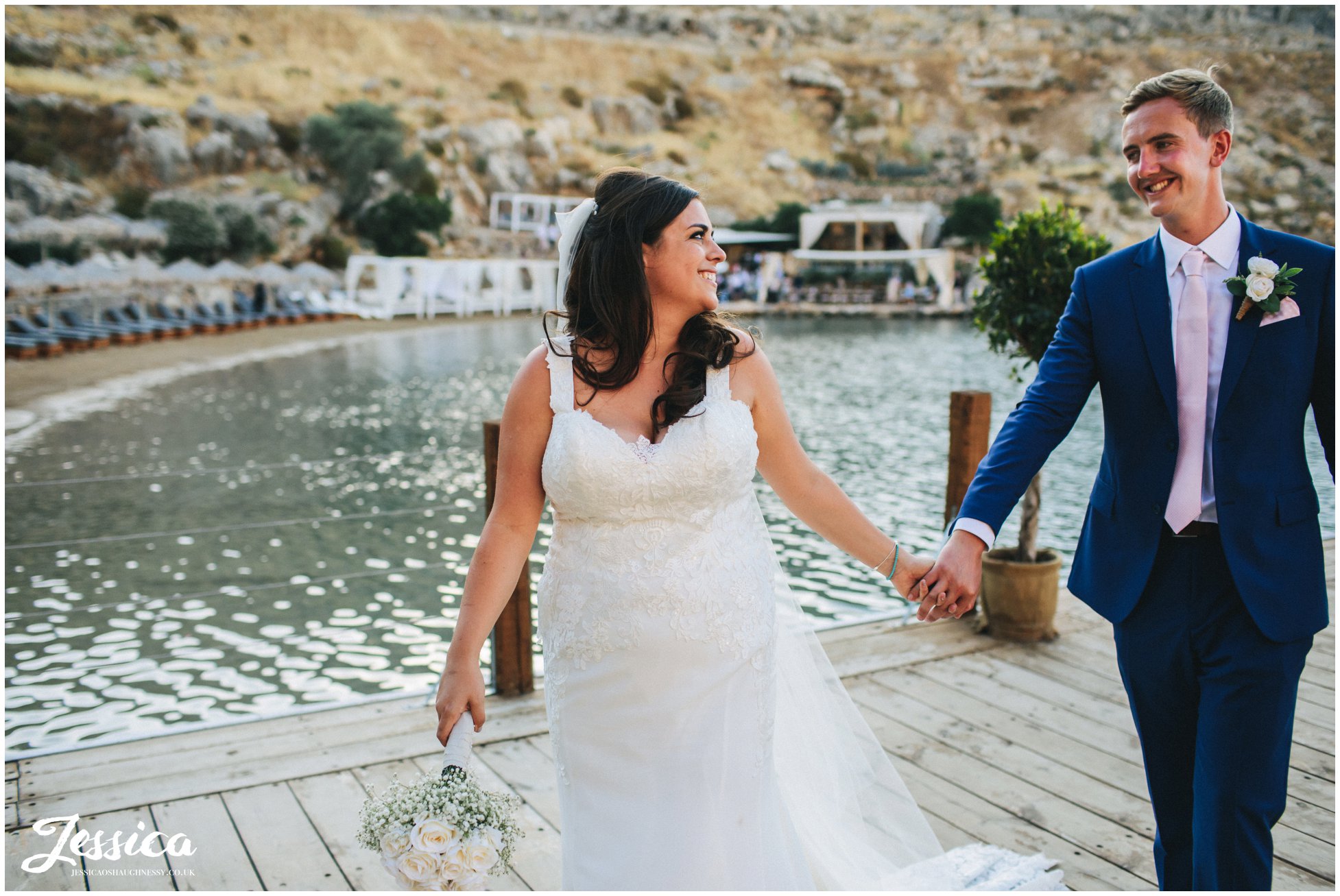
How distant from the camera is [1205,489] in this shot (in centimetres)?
202

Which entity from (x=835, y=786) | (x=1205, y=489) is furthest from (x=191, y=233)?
(x=1205, y=489)

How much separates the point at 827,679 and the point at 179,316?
27.7 m

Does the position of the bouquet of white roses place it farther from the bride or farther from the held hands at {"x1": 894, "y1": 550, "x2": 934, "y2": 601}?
the held hands at {"x1": 894, "y1": 550, "x2": 934, "y2": 601}

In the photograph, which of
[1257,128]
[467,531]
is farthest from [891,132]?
[467,531]

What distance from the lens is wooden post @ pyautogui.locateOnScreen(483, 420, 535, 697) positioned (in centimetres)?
374

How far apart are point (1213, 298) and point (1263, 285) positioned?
13 centimetres

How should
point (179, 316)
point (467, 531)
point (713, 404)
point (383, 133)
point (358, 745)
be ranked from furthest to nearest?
point (383, 133) < point (179, 316) < point (467, 531) < point (358, 745) < point (713, 404)

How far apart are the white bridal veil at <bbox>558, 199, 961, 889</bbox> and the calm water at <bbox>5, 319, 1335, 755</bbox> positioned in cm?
229

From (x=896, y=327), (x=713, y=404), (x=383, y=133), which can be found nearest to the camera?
(x=713, y=404)

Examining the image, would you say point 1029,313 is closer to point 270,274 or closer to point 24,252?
point 270,274

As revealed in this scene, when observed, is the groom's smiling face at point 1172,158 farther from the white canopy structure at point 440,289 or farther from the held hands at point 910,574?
the white canopy structure at point 440,289

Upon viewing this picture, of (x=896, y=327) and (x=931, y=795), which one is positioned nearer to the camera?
(x=931, y=795)

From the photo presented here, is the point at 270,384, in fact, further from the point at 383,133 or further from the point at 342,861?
the point at 383,133

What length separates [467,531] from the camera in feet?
26.4
